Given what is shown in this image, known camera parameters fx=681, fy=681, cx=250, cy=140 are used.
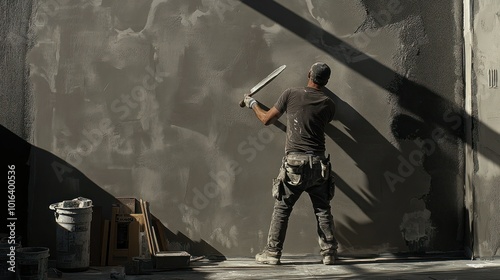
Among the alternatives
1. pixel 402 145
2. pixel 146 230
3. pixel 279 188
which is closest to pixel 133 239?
pixel 146 230

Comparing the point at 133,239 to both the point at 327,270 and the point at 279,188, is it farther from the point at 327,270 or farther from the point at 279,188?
the point at 327,270

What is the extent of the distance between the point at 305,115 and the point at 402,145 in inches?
46.2

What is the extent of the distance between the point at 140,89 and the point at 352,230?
259 centimetres

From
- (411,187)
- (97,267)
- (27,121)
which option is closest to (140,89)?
(27,121)

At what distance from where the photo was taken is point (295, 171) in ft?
21.0

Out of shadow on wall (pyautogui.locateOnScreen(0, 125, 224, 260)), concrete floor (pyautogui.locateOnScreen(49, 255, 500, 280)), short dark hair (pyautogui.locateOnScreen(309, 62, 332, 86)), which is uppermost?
short dark hair (pyautogui.locateOnScreen(309, 62, 332, 86))

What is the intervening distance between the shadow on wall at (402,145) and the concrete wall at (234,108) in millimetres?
14

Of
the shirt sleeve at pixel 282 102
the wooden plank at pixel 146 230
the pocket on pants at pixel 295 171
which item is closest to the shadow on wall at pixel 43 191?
the wooden plank at pixel 146 230

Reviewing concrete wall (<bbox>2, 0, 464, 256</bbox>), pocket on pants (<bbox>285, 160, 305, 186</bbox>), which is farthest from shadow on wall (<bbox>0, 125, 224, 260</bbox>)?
pocket on pants (<bbox>285, 160, 305, 186</bbox>)

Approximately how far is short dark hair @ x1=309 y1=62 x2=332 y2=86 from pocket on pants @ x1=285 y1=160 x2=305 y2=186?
0.81 meters

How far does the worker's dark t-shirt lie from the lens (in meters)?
6.49

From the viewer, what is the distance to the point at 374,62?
6965mm

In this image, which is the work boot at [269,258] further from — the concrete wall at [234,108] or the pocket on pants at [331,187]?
the pocket on pants at [331,187]

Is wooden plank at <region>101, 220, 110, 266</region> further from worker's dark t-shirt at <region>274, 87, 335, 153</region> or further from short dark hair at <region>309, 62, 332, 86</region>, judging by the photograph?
short dark hair at <region>309, 62, 332, 86</region>
